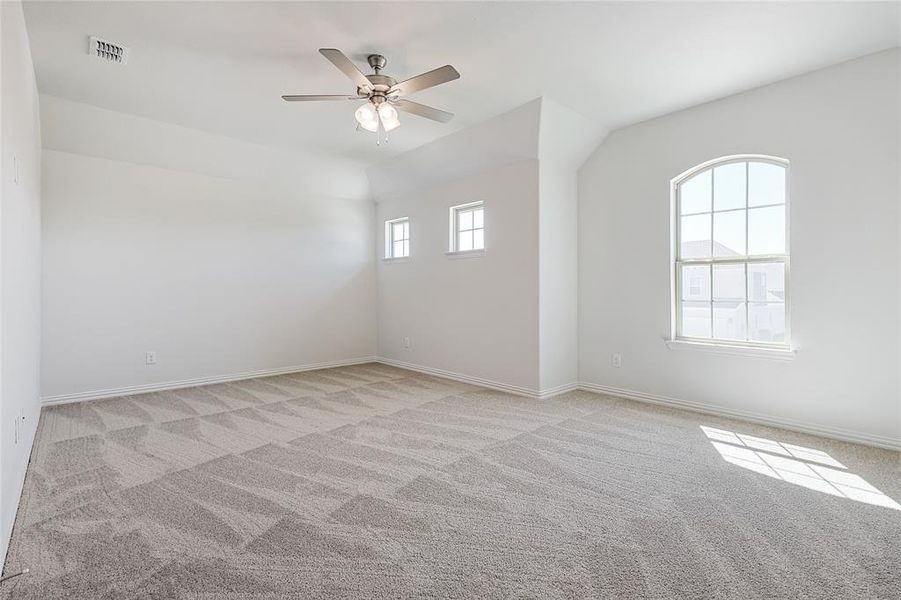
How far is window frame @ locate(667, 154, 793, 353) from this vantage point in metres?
3.44

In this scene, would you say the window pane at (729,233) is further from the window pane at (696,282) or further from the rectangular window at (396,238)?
the rectangular window at (396,238)

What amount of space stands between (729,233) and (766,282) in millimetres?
529

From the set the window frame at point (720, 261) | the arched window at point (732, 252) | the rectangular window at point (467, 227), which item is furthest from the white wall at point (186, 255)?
the arched window at point (732, 252)

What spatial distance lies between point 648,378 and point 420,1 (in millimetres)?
3786

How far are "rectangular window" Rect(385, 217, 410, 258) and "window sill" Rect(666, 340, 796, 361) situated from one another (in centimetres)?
376

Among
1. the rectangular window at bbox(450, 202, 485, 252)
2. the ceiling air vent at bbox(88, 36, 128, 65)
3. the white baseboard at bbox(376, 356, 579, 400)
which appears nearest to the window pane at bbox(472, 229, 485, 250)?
the rectangular window at bbox(450, 202, 485, 252)

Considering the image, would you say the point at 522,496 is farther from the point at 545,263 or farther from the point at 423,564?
the point at 545,263

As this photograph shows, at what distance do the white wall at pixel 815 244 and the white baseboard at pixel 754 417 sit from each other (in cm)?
2

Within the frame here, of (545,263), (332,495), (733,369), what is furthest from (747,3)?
(332,495)

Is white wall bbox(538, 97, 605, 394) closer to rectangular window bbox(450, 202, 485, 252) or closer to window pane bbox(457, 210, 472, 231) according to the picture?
rectangular window bbox(450, 202, 485, 252)

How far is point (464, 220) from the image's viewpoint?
5.32 metres

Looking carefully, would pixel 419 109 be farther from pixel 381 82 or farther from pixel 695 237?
pixel 695 237

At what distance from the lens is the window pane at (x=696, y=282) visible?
13.0ft

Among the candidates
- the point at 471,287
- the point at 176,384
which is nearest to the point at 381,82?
the point at 471,287
